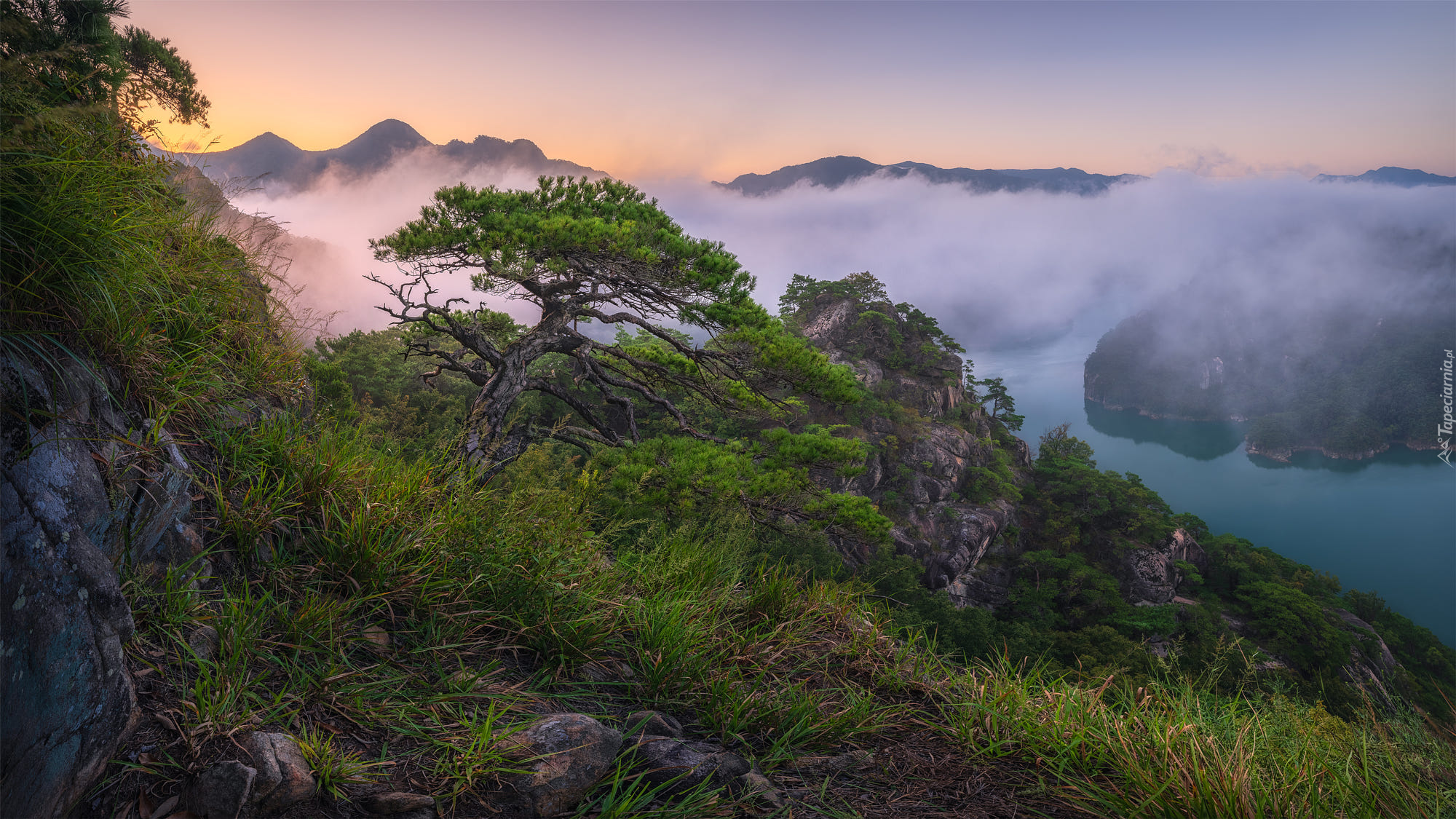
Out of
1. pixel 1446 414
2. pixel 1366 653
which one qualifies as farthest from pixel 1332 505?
pixel 1366 653

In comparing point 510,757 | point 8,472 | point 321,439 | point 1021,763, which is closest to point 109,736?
point 8,472

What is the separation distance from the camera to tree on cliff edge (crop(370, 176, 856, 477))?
7.14m

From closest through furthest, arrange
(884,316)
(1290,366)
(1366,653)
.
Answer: (1366,653) → (884,316) → (1290,366)

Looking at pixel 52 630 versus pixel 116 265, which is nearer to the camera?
pixel 52 630

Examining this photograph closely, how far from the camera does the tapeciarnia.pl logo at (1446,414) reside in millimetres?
59688

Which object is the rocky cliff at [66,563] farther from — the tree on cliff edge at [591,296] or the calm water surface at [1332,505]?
the calm water surface at [1332,505]

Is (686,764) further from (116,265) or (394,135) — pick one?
(394,135)

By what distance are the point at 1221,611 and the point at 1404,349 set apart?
83.1 m

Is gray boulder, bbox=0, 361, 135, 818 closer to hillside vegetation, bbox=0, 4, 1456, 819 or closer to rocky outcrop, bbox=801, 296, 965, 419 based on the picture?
hillside vegetation, bbox=0, 4, 1456, 819

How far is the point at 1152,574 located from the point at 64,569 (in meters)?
45.4

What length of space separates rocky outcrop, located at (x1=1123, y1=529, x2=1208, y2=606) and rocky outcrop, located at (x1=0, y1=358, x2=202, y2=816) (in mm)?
43337

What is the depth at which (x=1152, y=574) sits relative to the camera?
34812 millimetres

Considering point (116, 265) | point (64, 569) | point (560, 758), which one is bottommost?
point (560, 758)

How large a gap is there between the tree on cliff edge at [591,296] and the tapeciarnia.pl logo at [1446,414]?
300 feet
